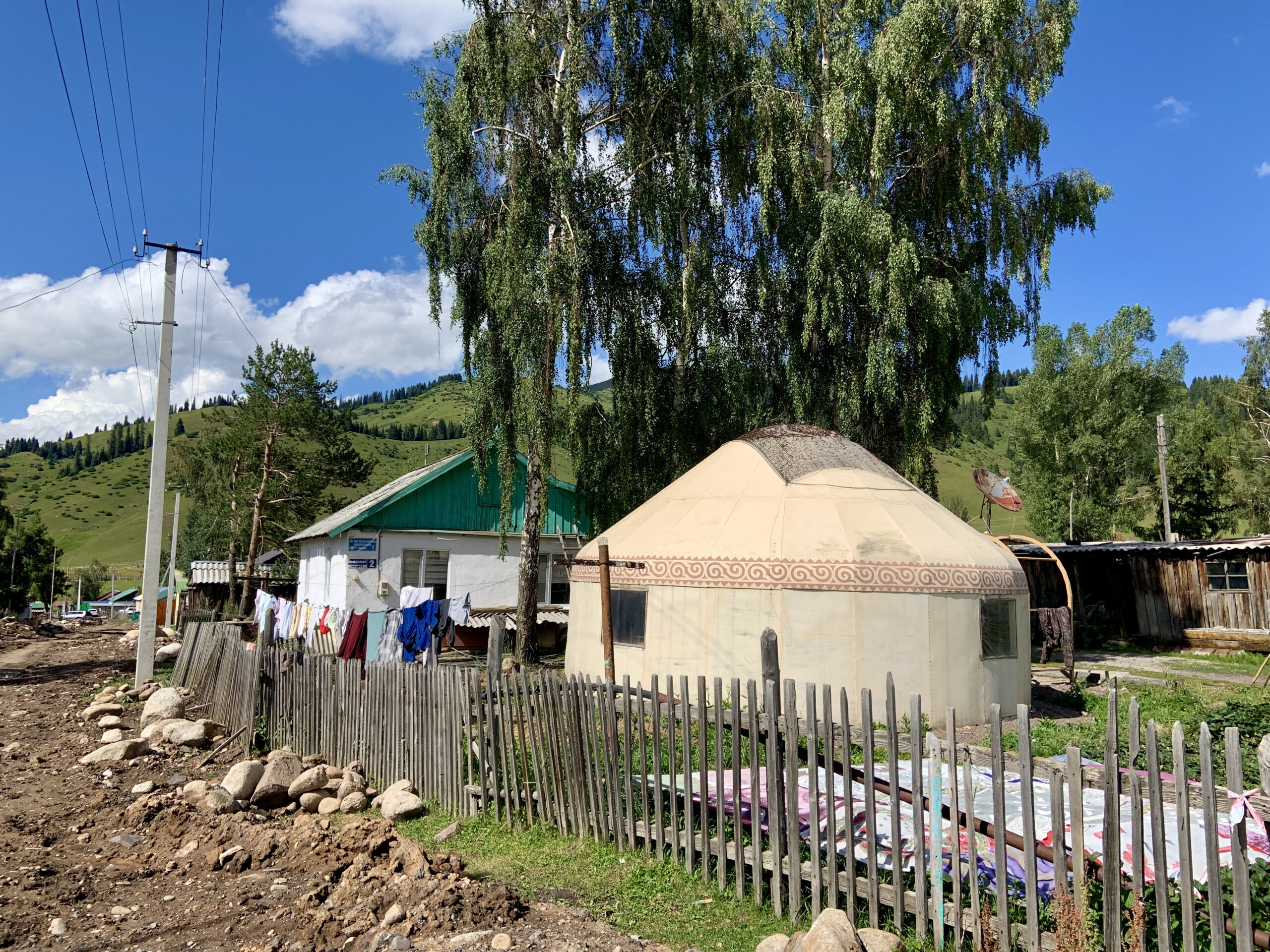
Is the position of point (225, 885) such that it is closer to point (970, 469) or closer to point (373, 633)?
point (373, 633)

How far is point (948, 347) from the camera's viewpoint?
54.3 ft

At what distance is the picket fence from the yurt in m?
2.66

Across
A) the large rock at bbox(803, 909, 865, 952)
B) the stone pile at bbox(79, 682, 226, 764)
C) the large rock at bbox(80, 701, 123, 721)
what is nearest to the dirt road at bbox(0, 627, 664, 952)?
the stone pile at bbox(79, 682, 226, 764)

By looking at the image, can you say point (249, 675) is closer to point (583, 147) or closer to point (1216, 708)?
point (583, 147)

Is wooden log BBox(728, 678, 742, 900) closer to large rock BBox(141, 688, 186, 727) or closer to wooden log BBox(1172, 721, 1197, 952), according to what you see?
wooden log BBox(1172, 721, 1197, 952)

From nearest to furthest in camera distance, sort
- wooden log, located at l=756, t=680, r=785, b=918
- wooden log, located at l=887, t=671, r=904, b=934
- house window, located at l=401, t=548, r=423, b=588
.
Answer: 1. wooden log, located at l=887, t=671, r=904, b=934
2. wooden log, located at l=756, t=680, r=785, b=918
3. house window, located at l=401, t=548, r=423, b=588

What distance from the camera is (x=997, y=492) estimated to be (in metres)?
16.4

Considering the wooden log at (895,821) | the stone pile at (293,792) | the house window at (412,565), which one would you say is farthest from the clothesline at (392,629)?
the wooden log at (895,821)

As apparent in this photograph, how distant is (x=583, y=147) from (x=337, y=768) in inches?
456

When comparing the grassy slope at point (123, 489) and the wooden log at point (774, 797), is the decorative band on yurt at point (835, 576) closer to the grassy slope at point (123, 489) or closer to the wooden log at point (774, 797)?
the wooden log at point (774, 797)

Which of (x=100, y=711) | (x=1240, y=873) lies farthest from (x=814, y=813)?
(x=100, y=711)

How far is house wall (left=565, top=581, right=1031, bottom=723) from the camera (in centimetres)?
1063

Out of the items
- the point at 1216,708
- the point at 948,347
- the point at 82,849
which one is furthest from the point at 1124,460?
the point at 82,849

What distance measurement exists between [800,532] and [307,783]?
6544mm
